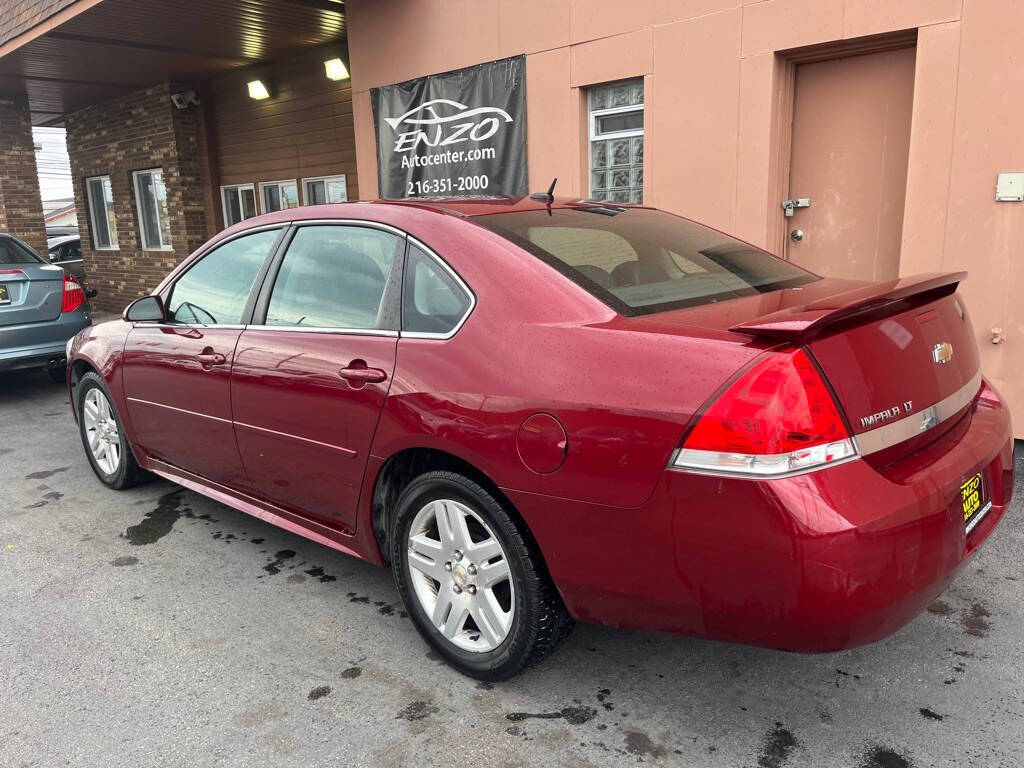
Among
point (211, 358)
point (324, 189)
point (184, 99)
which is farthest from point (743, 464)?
point (184, 99)

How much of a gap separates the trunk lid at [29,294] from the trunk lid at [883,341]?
7.10 meters

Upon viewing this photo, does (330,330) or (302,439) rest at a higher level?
(330,330)

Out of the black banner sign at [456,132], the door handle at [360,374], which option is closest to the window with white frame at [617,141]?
the black banner sign at [456,132]

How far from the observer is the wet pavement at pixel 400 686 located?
96.0 inches

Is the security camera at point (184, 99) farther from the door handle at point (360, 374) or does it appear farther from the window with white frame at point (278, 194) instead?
the door handle at point (360, 374)

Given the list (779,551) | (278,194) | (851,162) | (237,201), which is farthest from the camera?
(237,201)

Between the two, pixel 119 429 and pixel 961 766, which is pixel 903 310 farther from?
pixel 119 429

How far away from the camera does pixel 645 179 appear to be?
6508 mm

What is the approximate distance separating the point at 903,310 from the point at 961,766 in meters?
1.31

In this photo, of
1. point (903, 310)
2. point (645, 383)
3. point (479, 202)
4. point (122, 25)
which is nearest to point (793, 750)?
point (645, 383)

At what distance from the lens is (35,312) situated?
7.35 meters

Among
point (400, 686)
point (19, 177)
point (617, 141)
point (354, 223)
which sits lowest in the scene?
point (400, 686)

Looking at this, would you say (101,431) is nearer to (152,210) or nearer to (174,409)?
(174,409)

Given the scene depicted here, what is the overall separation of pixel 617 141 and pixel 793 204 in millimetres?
1635
